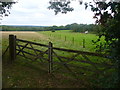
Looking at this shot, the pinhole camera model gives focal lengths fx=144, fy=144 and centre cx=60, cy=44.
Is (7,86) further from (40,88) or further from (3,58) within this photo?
(3,58)

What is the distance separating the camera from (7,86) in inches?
228

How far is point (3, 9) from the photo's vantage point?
10633 mm

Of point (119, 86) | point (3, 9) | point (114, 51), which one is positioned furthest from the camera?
point (3, 9)

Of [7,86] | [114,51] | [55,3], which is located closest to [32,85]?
[7,86]

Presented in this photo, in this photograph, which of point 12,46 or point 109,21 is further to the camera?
point 12,46

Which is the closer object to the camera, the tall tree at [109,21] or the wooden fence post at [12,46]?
the tall tree at [109,21]

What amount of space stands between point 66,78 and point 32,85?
162 cm

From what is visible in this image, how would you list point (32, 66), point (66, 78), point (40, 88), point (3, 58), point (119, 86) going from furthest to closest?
point (3, 58) → point (32, 66) → point (66, 78) → point (40, 88) → point (119, 86)

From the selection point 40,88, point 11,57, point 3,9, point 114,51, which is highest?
point 3,9

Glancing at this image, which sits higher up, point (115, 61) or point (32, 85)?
point (115, 61)

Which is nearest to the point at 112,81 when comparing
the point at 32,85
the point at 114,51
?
the point at 114,51

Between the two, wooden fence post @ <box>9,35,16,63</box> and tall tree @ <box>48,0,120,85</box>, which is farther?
wooden fence post @ <box>9,35,16,63</box>

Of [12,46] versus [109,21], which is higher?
[109,21]

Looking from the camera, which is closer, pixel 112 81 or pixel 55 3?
pixel 112 81
